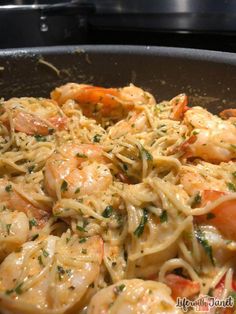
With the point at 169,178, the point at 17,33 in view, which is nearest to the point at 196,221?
the point at 169,178

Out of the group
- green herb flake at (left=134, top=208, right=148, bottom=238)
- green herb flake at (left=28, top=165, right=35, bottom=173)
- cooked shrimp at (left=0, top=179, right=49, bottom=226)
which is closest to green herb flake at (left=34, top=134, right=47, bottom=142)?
green herb flake at (left=28, top=165, right=35, bottom=173)

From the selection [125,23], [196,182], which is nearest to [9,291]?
[196,182]

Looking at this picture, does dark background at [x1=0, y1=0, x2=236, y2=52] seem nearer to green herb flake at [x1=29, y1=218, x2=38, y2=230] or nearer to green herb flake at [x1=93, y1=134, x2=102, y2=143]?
green herb flake at [x1=93, y1=134, x2=102, y2=143]

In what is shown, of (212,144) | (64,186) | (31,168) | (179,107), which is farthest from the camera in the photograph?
(179,107)

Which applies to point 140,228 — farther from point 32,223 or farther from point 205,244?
point 32,223

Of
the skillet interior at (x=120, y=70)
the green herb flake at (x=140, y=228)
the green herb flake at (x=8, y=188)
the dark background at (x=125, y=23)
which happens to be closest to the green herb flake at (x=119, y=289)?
the green herb flake at (x=140, y=228)

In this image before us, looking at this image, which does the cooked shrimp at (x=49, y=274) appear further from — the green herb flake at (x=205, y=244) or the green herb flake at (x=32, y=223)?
the green herb flake at (x=205, y=244)

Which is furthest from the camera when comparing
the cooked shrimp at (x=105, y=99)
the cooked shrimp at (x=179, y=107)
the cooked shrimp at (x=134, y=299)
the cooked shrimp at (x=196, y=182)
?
the cooked shrimp at (x=105, y=99)
